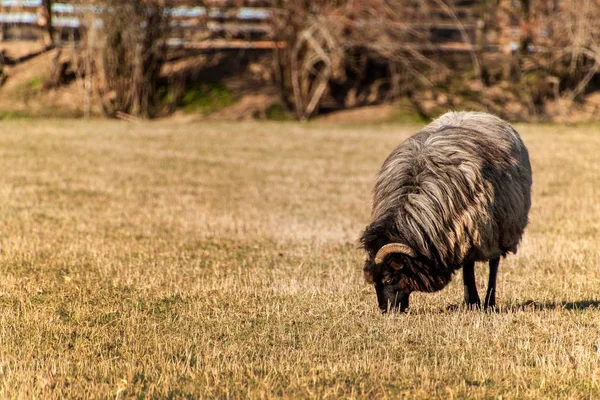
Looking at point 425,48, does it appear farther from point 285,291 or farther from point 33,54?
point 285,291

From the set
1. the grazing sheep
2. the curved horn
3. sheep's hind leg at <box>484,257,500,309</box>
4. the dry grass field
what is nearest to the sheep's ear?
the grazing sheep

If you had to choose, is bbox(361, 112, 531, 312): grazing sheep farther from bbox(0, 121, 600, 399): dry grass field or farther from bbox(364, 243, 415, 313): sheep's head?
bbox(0, 121, 600, 399): dry grass field

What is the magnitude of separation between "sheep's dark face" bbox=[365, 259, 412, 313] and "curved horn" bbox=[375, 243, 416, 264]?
0.15 metres

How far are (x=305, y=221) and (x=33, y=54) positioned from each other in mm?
30661

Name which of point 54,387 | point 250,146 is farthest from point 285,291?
point 250,146

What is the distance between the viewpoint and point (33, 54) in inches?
1662

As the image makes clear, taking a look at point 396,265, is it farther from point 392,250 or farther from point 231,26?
point 231,26

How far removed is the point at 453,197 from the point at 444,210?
19 centimetres

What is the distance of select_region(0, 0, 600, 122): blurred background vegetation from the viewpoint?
3703 cm

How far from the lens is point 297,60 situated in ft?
130

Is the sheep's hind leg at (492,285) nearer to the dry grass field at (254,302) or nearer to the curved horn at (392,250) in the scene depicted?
the dry grass field at (254,302)

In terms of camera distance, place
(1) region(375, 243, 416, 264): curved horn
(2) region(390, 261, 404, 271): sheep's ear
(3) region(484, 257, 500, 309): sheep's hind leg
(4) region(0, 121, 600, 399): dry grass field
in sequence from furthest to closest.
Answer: (3) region(484, 257, 500, 309): sheep's hind leg < (2) region(390, 261, 404, 271): sheep's ear < (1) region(375, 243, 416, 264): curved horn < (4) region(0, 121, 600, 399): dry grass field

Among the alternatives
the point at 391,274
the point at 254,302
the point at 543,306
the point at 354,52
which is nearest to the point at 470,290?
the point at 543,306

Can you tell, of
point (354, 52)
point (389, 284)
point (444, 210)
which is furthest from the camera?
point (354, 52)
